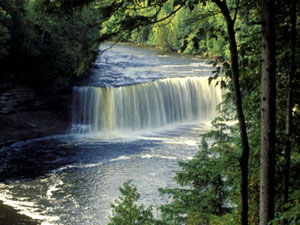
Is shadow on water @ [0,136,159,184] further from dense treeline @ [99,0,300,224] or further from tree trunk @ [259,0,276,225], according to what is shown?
tree trunk @ [259,0,276,225]

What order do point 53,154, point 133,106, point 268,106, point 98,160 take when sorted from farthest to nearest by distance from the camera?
point 133,106 → point 53,154 → point 98,160 → point 268,106

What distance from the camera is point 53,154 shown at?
19.5 metres

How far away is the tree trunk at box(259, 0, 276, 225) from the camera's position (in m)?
4.02

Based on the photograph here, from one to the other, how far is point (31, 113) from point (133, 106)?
19.3ft

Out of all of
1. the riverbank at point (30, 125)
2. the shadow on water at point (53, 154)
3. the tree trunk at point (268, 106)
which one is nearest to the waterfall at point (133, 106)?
the riverbank at point (30, 125)

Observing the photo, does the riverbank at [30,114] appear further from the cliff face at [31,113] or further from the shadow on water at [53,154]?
the shadow on water at [53,154]

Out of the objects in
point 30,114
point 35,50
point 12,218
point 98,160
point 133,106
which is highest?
point 35,50

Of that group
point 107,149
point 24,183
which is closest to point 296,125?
point 24,183

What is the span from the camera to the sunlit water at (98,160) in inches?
561

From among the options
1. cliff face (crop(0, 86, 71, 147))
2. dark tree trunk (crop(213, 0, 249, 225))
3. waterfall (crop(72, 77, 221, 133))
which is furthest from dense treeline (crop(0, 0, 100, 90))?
dark tree trunk (crop(213, 0, 249, 225))

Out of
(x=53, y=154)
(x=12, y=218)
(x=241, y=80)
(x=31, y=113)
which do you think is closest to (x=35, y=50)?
(x=31, y=113)

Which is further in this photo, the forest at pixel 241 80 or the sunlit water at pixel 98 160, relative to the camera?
the sunlit water at pixel 98 160

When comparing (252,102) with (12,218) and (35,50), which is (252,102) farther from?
(35,50)

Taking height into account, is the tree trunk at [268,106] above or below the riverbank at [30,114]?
above
